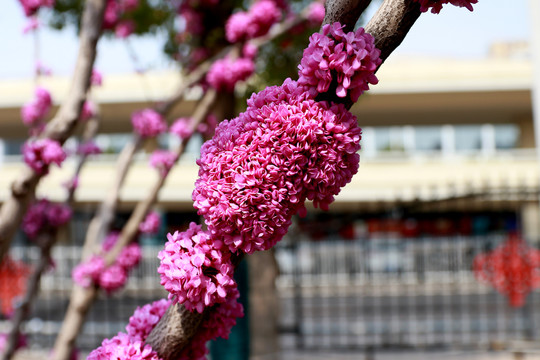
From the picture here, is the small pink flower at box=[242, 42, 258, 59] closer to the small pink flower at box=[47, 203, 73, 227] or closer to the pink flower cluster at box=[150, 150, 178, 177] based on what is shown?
the pink flower cluster at box=[150, 150, 178, 177]

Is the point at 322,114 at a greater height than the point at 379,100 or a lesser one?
lesser

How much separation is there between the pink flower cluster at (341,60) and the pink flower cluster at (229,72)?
3.34m

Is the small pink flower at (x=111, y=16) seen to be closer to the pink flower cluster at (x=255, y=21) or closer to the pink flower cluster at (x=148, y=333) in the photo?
the pink flower cluster at (x=255, y=21)

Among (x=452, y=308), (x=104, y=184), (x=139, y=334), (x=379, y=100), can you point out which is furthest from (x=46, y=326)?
(x=379, y=100)

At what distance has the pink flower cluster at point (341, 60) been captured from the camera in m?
1.68

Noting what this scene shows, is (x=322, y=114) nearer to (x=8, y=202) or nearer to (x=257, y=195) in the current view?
(x=257, y=195)

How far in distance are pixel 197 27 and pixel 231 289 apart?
5.26 m

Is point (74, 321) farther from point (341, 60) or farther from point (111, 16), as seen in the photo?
point (341, 60)

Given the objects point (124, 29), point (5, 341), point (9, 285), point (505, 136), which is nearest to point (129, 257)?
point (5, 341)

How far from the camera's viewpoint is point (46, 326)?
1119cm

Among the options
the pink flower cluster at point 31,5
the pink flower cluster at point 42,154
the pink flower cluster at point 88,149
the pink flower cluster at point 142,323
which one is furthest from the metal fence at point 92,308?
the pink flower cluster at point 142,323

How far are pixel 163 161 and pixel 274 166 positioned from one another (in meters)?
3.40

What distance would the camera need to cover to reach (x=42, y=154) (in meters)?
3.29

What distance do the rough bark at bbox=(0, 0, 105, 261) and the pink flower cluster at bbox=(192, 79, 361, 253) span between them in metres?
1.74
